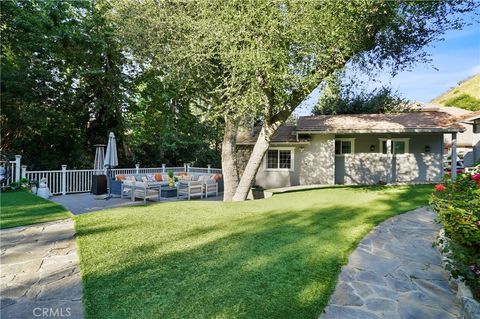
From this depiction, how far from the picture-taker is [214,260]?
14.1ft

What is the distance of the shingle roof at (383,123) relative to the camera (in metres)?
13.5

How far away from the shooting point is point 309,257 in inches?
173

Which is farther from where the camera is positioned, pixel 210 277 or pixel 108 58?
pixel 108 58

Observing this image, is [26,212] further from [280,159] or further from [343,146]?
[343,146]

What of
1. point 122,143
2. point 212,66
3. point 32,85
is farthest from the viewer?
point 122,143

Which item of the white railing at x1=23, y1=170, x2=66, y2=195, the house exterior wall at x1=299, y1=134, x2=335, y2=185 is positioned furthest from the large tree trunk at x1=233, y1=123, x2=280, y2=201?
the white railing at x1=23, y1=170, x2=66, y2=195

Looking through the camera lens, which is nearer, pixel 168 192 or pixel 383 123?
pixel 168 192

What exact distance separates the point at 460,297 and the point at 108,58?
19.1m

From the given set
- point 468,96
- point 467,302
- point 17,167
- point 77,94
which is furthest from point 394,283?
point 468,96

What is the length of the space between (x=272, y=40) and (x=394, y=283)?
261 inches

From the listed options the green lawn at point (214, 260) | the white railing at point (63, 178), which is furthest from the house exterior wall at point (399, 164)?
the white railing at point (63, 178)

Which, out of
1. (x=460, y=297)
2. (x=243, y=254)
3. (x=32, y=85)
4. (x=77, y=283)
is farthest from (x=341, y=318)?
(x=32, y=85)

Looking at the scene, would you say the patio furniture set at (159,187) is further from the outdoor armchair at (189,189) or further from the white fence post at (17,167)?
the white fence post at (17,167)

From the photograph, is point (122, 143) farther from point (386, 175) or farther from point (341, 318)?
point (341, 318)
